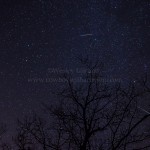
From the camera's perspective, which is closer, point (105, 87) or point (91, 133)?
point (91, 133)

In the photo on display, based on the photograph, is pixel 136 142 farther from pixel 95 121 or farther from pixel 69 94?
pixel 69 94

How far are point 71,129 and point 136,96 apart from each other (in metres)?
3.53

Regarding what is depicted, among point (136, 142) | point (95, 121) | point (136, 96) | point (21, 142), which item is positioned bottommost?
point (21, 142)

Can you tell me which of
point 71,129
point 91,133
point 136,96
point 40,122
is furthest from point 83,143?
point 40,122

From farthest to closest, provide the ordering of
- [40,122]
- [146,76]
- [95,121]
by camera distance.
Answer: [40,122] → [95,121] → [146,76]

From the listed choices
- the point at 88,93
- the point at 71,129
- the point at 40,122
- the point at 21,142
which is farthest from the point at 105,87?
the point at 21,142

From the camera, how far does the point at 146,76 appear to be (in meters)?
11.3

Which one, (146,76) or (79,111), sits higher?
(146,76)

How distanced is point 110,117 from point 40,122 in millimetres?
4757

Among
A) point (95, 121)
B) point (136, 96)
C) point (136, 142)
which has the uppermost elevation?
point (136, 96)

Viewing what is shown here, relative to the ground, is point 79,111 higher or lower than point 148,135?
higher

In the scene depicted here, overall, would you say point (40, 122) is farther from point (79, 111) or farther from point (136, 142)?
point (136, 142)

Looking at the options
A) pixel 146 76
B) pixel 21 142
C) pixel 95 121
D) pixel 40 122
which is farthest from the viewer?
pixel 21 142

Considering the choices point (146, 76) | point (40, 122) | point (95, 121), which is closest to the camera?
point (146, 76)
